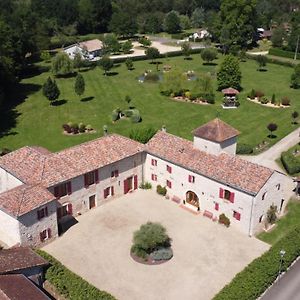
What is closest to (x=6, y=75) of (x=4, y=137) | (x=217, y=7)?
(x=4, y=137)

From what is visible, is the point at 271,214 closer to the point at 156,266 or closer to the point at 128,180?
the point at 156,266

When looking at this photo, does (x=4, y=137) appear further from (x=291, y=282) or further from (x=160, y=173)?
(x=291, y=282)

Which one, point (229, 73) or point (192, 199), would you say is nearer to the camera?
point (192, 199)

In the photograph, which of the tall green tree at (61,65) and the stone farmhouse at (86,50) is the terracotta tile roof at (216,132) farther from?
the stone farmhouse at (86,50)

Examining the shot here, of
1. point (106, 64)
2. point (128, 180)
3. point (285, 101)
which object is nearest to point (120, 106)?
point (106, 64)

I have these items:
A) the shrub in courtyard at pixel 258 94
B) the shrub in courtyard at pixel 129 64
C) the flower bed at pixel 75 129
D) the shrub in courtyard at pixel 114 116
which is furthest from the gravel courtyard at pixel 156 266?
the shrub in courtyard at pixel 129 64
